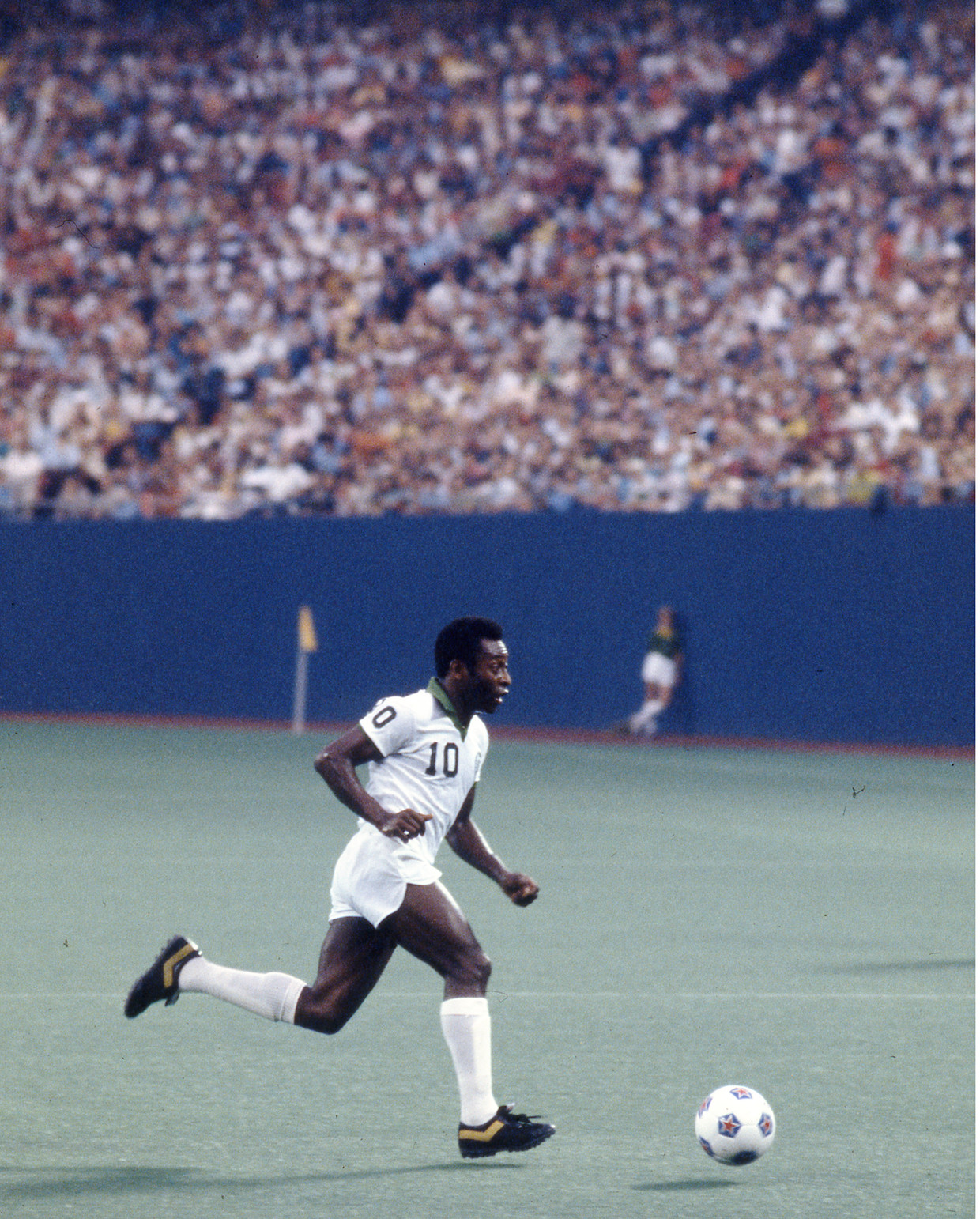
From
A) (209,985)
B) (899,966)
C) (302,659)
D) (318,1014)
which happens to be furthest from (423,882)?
(302,659)

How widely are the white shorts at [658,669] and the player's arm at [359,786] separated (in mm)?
17249

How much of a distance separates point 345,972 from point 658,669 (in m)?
17.4

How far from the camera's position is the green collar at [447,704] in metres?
6.22

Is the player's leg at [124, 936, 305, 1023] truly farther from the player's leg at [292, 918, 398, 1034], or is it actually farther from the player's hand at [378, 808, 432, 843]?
the player's hand at [378, 808, 432, 843]

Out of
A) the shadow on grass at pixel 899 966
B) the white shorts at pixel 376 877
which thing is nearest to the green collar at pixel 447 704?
the white shorts at pixel 376 877

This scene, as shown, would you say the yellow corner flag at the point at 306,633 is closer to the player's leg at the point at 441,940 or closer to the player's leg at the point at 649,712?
the player's leg at the point at 649,712

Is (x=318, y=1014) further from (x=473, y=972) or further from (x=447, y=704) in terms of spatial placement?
(x=447, y=704)

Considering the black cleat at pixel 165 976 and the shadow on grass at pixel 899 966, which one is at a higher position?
the black cleat at pixel 165 976

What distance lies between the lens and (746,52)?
2719 cm

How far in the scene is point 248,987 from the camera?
6.32 m

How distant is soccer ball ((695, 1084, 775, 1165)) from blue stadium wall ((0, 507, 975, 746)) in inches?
637

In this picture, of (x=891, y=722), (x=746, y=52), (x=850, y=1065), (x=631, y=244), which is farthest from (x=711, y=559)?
(x=850, y=1065)

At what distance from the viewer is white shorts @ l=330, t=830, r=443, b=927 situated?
6043 mm

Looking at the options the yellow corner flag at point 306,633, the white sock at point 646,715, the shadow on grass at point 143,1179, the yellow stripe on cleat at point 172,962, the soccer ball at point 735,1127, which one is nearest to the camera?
the shadow on grass at point 143,1179
